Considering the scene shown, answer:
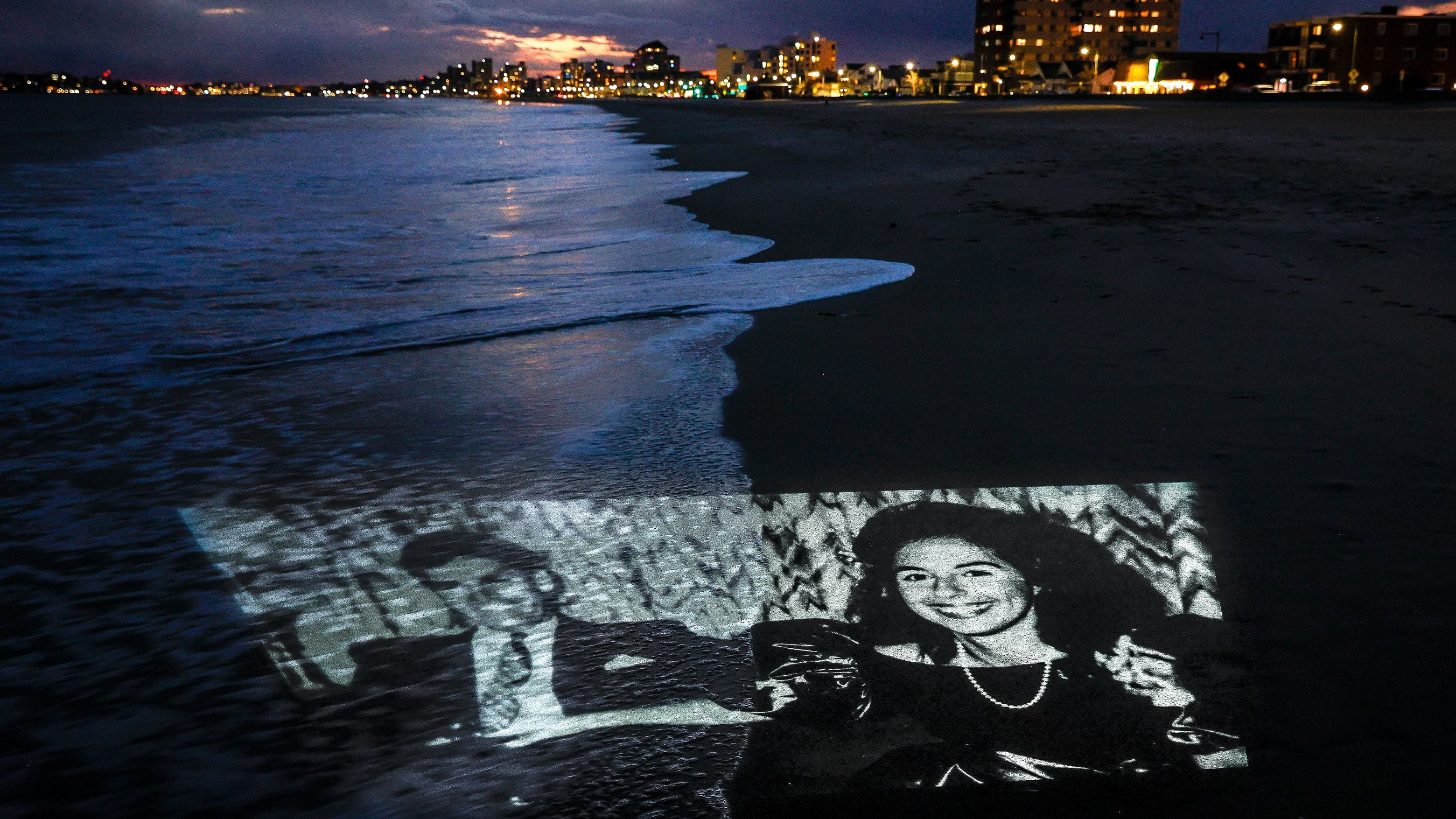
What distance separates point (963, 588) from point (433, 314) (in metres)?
3.80

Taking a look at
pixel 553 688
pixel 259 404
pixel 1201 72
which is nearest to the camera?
pixel 553 688

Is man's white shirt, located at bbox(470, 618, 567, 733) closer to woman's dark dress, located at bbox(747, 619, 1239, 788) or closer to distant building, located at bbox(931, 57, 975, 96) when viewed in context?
woman's dark dress, located at bbox(747, 619, 1239, 788)

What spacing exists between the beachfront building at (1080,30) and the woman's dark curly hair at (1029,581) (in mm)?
140250

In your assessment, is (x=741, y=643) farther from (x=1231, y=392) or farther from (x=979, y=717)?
(x=1231, y=392)

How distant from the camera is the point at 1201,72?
3100 inches

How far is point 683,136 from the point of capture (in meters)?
26.3

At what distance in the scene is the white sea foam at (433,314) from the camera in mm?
3068

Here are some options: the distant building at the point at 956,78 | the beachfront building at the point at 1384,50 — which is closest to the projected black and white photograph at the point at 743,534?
→ the beachfront building at the point at 1384,50

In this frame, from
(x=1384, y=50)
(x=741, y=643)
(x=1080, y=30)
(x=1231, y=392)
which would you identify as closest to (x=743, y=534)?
(x=741, y=643)

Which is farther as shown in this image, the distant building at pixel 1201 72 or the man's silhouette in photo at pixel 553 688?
the distant building at pixel 1201 72

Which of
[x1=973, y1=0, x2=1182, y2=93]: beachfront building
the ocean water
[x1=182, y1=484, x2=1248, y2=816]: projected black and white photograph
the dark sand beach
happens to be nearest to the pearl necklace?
[x1=182, y1=484, x2=1248, y2=816]: projected black and white photograph

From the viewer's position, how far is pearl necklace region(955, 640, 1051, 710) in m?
1.59

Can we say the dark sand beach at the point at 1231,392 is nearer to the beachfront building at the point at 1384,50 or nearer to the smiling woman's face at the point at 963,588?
the smiling woman's face at the point at 963,588

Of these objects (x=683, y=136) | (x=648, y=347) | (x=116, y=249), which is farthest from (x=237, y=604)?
(x=683, y=136)
